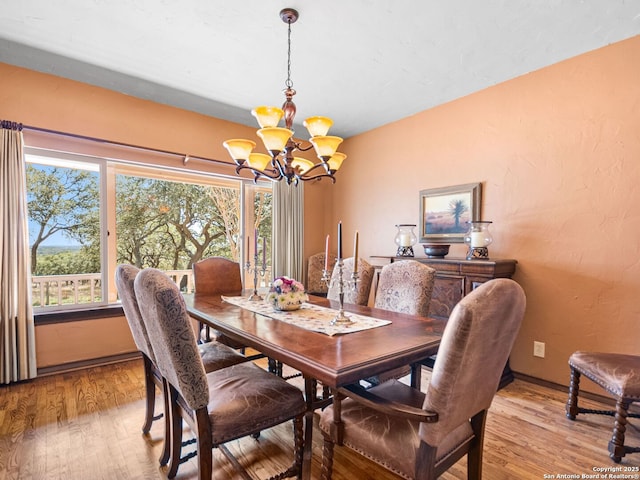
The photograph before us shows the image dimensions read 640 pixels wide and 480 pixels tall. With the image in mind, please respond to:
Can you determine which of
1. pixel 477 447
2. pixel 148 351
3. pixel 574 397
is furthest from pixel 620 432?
pixel 148 351

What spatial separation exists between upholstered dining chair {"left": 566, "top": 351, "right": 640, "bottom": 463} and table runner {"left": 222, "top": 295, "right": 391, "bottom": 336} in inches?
50.3

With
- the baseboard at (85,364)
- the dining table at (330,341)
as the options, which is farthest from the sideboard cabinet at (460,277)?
the baseboard at (85,364)

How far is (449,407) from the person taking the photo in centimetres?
104

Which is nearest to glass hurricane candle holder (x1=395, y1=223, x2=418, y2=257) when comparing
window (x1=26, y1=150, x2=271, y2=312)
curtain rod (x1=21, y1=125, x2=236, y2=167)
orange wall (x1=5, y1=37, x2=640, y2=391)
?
orange wall (x1=5, y1=37, x2=640, y2=391)

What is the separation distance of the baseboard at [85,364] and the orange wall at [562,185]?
339 centimetres

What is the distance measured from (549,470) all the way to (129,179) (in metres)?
5.47

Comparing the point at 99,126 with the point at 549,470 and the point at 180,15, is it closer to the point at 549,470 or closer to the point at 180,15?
the point at 180,15

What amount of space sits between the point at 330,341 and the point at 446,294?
5.79 ft

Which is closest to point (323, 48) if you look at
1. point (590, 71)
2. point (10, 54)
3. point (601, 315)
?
point (590, 71)

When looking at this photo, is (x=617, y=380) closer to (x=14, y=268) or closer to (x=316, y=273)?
(x=316, y=273)

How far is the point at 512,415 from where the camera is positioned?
222cm

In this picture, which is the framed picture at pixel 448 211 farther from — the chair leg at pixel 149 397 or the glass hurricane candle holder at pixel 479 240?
the chair leg at pixel 149 397

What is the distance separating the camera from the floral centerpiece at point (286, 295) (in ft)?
6.65

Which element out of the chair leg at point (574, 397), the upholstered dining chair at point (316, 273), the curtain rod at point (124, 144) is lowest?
the chair leg at point (574, 397)
